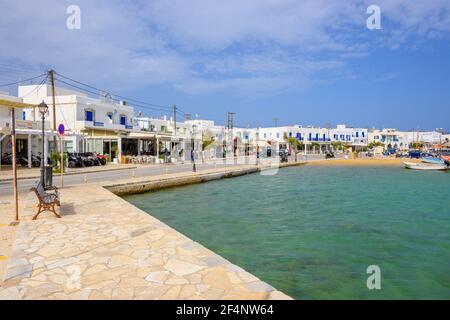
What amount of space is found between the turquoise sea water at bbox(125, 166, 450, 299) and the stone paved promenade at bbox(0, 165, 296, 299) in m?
1.73

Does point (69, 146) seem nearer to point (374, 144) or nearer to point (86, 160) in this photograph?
point (86, 160)

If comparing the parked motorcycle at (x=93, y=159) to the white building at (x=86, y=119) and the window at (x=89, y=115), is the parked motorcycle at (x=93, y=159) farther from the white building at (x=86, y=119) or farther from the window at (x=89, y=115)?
the window at (x=89, y=115)

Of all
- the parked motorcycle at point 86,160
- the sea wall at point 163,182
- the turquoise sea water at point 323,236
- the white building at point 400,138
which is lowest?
the turquoise sea water at point 323,236

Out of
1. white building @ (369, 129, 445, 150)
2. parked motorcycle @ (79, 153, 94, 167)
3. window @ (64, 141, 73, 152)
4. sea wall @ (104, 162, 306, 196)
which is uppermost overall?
white building @ (369, 129, 445, 150)

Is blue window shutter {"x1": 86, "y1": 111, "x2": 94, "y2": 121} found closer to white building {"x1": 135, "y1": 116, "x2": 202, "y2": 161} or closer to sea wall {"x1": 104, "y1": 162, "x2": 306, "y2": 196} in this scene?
white building {"x1": 135, "y1": 116, "x2": 202, "y2": 161}

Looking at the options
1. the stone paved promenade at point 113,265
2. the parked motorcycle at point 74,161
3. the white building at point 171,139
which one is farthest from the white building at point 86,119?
the stone paved promenade at point 113,265

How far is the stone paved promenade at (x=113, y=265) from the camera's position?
Answer: 4.24 meters

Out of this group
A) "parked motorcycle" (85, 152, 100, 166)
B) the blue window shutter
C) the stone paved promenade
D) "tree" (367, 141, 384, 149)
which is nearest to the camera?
the stone paved promenade

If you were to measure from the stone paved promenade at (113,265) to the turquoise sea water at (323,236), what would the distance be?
1732 mm

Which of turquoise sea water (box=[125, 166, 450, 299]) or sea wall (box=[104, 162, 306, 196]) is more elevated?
sea wall (box=[104, 162, 306, 196])

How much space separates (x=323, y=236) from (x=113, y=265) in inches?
252

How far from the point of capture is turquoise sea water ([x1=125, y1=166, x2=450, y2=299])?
655 centimetres

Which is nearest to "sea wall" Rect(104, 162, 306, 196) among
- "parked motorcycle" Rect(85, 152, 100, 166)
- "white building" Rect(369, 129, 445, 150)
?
"parked motorcycle" Rect(85, 152, 100, 166)

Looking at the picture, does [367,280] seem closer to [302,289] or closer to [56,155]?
[302,289]
